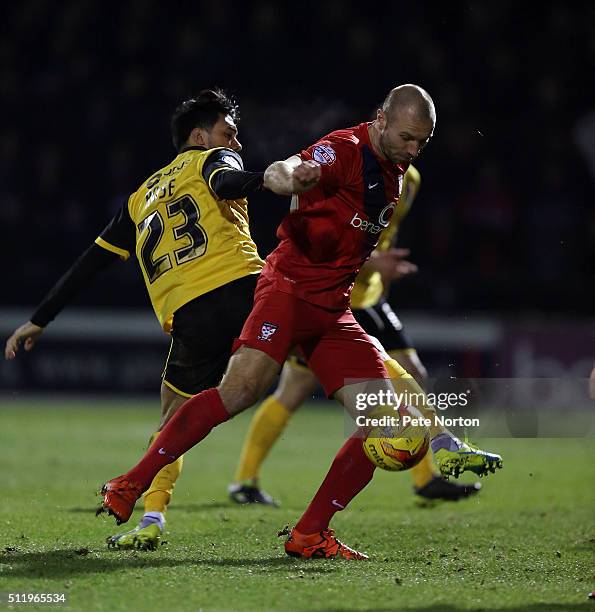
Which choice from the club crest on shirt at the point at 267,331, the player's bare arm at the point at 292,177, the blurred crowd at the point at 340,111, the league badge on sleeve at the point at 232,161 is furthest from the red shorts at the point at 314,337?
the blurred crowd at the point at 340,111

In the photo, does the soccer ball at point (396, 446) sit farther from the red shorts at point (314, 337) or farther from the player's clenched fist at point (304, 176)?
the player's clenched fist at point (304, 176)

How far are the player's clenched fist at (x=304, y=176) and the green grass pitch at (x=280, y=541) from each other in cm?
146

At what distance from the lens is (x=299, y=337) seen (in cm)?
499

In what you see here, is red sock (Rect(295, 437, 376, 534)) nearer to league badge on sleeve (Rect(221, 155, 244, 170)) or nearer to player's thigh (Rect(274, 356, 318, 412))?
league badge on sleeve (Rect(221, 155, 244, 170))

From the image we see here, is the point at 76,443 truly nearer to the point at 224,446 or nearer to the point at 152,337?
the point at 224,446

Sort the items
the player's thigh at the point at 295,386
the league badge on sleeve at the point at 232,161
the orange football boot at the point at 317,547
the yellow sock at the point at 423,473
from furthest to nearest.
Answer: the player's thigh at the point at 295,386, the yellow sock at the point at 423,473, the league badge on sleeve at the point at 232,161, the orange football boot at the point at 317,547

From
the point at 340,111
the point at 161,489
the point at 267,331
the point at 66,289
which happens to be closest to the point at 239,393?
the point at 267,331

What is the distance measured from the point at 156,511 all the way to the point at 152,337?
8.57 metres

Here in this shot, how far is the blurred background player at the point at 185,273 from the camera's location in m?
5.36

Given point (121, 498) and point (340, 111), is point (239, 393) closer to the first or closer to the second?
point (121, 498)

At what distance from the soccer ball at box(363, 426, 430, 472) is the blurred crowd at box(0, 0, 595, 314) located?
303 inches

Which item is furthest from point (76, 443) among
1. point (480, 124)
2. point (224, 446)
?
point (480, 124)

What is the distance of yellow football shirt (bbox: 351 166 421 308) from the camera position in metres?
7.15

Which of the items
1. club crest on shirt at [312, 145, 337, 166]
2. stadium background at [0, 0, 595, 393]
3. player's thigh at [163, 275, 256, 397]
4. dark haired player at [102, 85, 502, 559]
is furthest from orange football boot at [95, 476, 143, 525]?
stadium background at [0, 0, 595, 393]
